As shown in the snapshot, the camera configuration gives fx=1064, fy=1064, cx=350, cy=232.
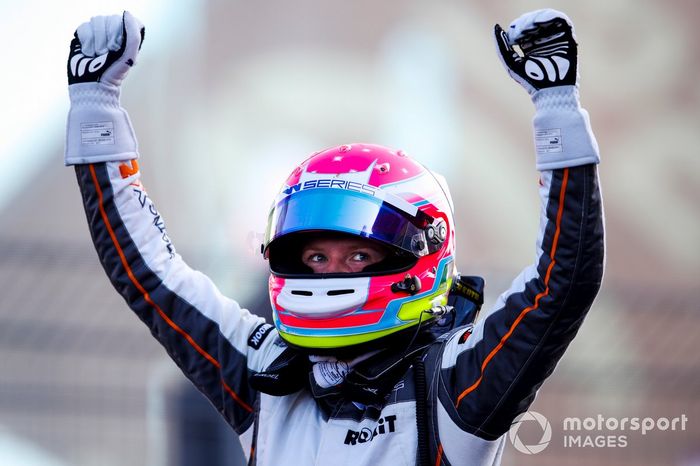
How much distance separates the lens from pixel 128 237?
98.6 inches

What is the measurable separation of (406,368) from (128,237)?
0.74 metres

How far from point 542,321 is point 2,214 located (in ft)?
13.7

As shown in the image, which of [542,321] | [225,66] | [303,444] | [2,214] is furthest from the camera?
[225,66]

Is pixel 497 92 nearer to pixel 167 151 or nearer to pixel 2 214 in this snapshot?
pixel 167 151

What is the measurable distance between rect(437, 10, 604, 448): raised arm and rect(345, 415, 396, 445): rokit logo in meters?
0.12

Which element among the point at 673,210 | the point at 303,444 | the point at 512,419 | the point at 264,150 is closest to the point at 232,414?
the point at 303,444

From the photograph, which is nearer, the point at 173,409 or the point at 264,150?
the point at 173,409

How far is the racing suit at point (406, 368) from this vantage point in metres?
1.95

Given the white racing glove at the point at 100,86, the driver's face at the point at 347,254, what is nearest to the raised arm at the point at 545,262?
the driver's face at the point at 347,254

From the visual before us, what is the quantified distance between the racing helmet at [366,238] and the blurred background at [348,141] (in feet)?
8.15

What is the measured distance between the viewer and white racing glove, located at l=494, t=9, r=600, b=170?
1.97m

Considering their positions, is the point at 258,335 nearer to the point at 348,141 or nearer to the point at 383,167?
the point at 383,167

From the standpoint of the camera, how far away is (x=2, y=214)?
554cm

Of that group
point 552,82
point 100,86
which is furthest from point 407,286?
point 100,86
